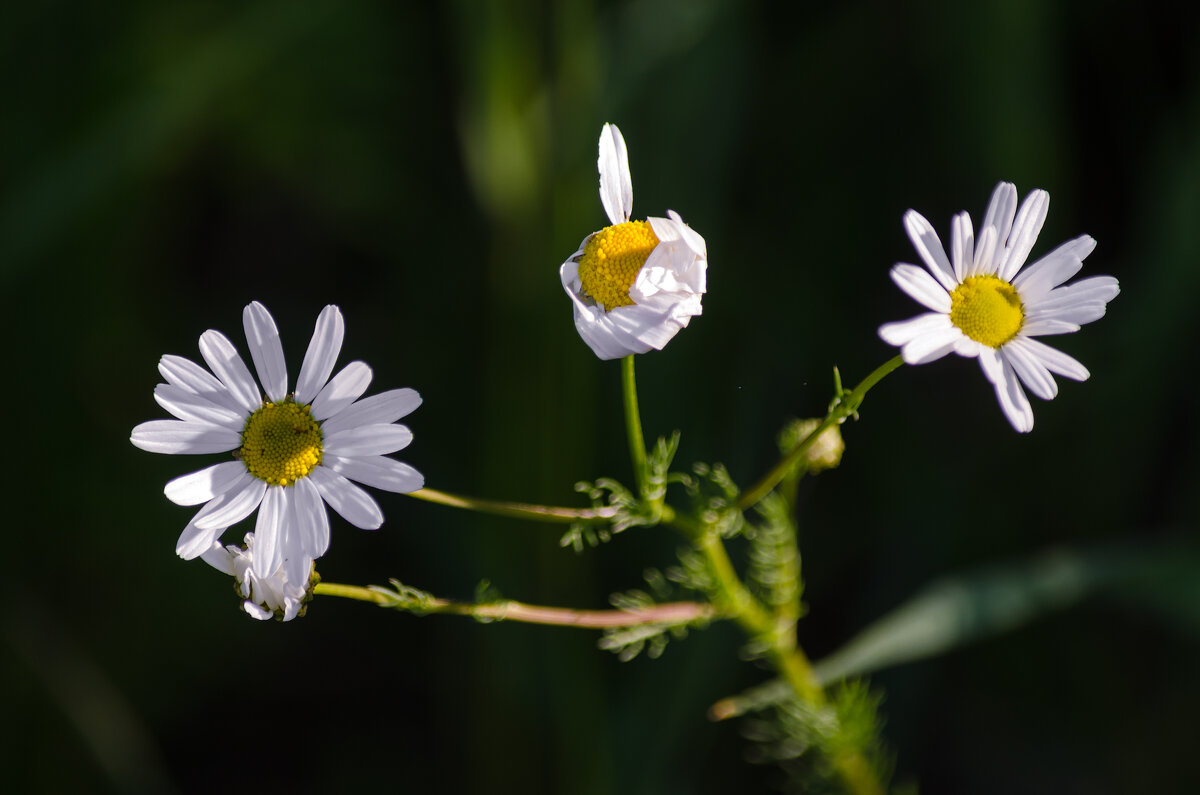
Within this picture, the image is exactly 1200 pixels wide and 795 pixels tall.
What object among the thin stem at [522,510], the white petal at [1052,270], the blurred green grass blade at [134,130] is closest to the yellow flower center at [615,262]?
the thin stem at [522,510]

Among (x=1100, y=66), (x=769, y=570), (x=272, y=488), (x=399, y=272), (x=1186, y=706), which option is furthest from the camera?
(x=399, y=272)

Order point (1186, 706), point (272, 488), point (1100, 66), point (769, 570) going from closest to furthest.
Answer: point (272, 488) → point (769, 570) → point (1186, 706) → point (1100, 66)

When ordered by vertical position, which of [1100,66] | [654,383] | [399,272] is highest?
[399,272]

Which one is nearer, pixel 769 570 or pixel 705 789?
pixel 769 570

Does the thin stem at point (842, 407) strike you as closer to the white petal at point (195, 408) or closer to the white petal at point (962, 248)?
the white petal at point (962, 248)

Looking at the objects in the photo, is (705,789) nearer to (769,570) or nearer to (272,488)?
(769,570)

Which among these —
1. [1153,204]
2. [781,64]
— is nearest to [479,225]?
[781,64]
